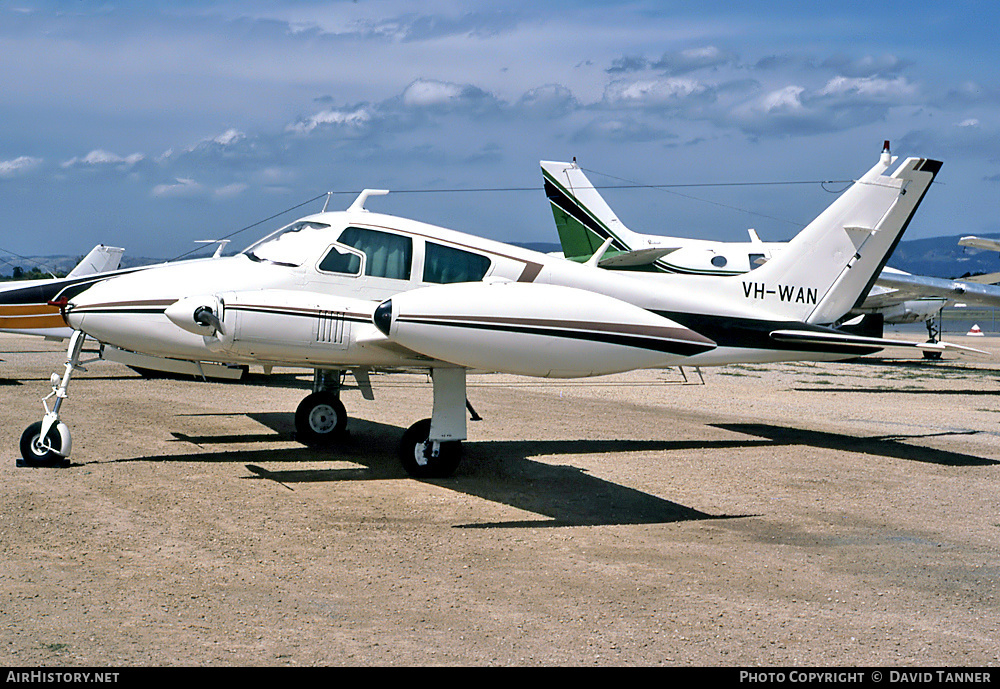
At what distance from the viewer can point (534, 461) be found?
10.9 m

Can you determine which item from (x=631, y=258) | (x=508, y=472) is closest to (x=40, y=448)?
(x=508, y=472)

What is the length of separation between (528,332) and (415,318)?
1.03 m

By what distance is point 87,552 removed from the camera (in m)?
6.54

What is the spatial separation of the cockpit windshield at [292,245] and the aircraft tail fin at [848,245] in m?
6.15

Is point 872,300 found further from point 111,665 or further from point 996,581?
point 111,665

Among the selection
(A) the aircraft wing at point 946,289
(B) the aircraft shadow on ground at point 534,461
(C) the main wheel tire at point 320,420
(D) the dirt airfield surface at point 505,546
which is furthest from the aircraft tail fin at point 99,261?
(A) the aircraft wing at point 946,289

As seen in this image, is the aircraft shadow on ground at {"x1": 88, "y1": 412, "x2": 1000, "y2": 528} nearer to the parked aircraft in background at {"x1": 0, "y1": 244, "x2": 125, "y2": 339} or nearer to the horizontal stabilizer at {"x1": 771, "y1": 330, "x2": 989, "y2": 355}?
the horizontal stabilizer at {"x1": 771, "y1": 330, "x2": 989, "y2": 355}

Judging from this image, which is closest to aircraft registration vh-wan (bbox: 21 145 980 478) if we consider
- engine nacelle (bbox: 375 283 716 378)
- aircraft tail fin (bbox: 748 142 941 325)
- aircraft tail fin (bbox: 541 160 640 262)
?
engine nacelle (bbox: 375 283 716 378)

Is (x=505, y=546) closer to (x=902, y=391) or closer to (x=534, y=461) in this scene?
(x=534, y=461)

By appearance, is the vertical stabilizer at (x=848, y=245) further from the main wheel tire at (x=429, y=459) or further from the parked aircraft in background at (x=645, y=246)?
the parked aircraft in background at (x=645, y=246)

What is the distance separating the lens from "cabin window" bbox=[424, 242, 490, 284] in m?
9.92

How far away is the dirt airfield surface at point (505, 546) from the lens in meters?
5.02

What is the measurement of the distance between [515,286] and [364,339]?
176 centimetres
